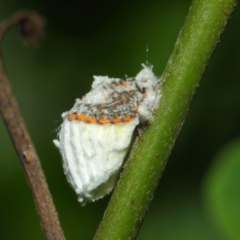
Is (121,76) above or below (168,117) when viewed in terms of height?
above

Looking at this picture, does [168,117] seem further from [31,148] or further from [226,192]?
[226,192]

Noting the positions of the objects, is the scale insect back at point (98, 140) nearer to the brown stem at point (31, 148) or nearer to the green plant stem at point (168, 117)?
the green plant stem at point (168, 117)

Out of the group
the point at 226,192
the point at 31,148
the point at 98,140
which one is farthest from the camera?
the point at 226,192

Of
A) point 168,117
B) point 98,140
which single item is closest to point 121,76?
point 98,140

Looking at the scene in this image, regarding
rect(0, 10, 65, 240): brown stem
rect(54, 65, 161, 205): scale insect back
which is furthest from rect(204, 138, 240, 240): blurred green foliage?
rect(0, 10, 65, 240): brown stem

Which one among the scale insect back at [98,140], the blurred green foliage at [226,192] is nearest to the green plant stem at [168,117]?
the scale insect back at [98,140]

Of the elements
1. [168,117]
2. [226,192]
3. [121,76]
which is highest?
[121,76]

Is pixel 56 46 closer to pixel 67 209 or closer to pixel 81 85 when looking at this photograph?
pixel 81 85
